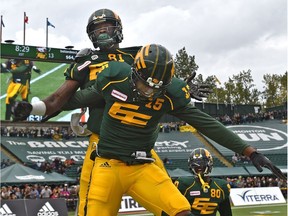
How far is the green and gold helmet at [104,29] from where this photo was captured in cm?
563

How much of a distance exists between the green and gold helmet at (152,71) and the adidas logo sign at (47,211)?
11.5m

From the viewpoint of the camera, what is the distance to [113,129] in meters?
4.90

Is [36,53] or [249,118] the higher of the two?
[36,53]

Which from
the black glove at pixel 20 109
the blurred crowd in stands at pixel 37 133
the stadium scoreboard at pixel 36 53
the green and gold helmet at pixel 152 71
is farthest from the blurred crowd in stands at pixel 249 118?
the black glove at pixel 20 109

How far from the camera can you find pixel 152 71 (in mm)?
4555

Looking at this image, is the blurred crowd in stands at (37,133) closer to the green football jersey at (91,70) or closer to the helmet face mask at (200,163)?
the helmet face mask at (200,163)

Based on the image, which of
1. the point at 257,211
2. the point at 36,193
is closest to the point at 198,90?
the point at 257,211

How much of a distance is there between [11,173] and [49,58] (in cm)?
1183

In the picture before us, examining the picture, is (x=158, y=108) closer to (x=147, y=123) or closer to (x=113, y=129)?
(x=147, y=123)

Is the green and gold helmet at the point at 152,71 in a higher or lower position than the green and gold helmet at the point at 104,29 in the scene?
lower

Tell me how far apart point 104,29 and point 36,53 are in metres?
29.6

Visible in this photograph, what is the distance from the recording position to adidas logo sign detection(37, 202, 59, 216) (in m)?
15.3

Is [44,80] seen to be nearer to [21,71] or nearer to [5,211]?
[21,71]

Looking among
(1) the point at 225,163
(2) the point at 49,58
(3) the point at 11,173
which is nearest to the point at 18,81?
(2) the point at 49,58
